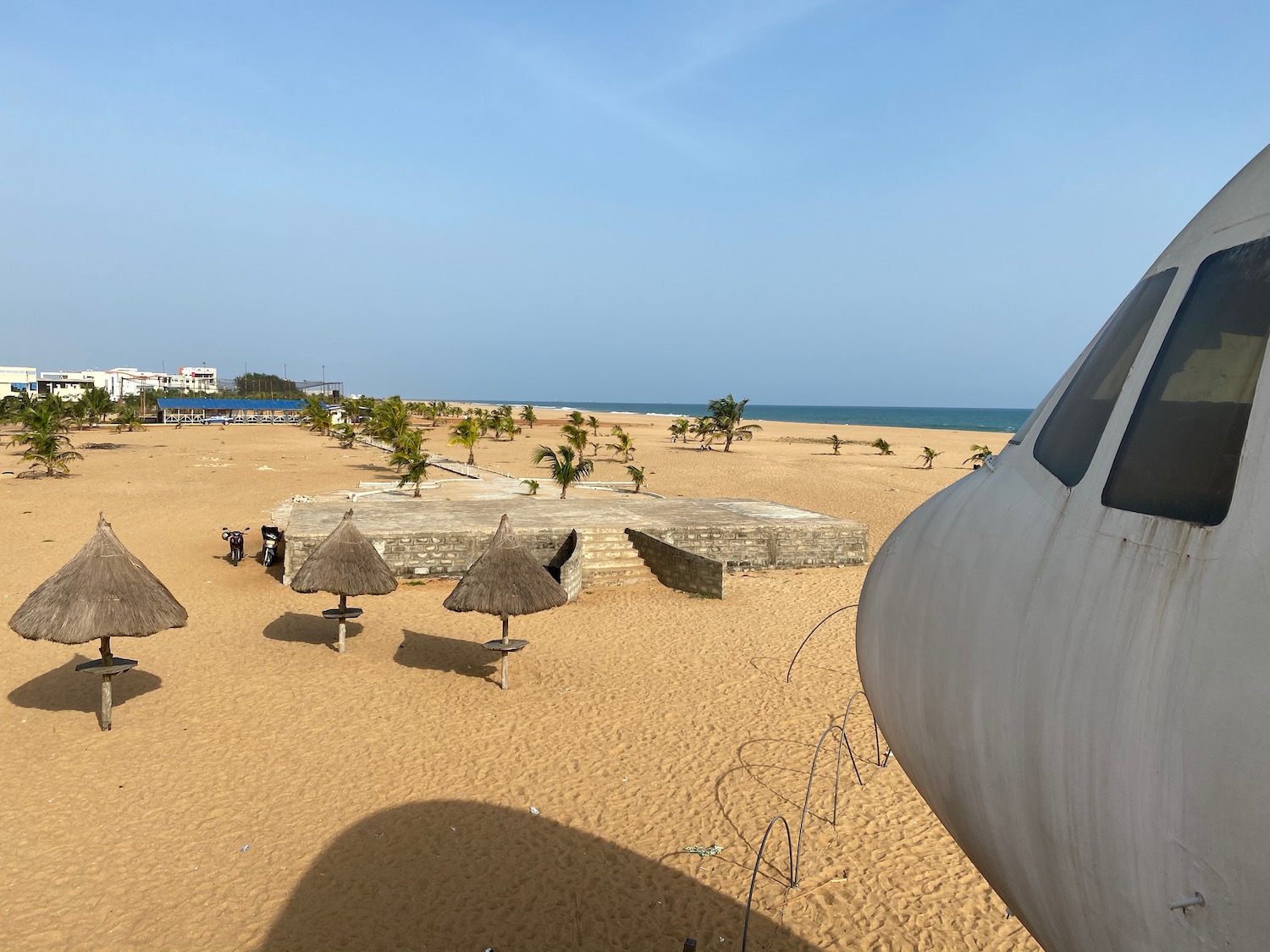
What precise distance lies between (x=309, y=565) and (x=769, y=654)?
25.1 ft

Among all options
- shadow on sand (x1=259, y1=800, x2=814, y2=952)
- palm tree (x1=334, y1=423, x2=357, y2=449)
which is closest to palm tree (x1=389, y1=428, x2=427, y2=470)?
palm tree (x1=334, y1=423, x2=357, y2=449)

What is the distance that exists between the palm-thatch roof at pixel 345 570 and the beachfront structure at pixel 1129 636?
11.2 meters

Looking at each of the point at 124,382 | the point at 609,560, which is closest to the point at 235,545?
the point at 609,560

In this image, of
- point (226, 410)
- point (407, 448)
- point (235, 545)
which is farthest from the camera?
point (226, 410)

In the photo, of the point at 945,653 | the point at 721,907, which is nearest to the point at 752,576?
the point at 721,907

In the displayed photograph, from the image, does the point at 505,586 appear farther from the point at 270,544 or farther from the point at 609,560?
the point at 270,544

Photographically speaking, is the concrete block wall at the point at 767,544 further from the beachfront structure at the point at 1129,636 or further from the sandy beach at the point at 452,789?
the beachfront structure at the point at 1129,636

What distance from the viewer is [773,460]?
43344mm

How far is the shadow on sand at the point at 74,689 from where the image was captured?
406 inches

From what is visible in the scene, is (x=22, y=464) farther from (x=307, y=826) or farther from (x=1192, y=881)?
(x=1192, y=881)

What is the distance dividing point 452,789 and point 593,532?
9.47m

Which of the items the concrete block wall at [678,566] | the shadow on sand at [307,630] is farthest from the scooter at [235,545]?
the concrete block wall at [678,566]

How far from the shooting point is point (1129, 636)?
1.50 metres

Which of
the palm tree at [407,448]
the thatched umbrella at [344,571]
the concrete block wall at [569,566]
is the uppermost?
the palm tree at [407,448]
